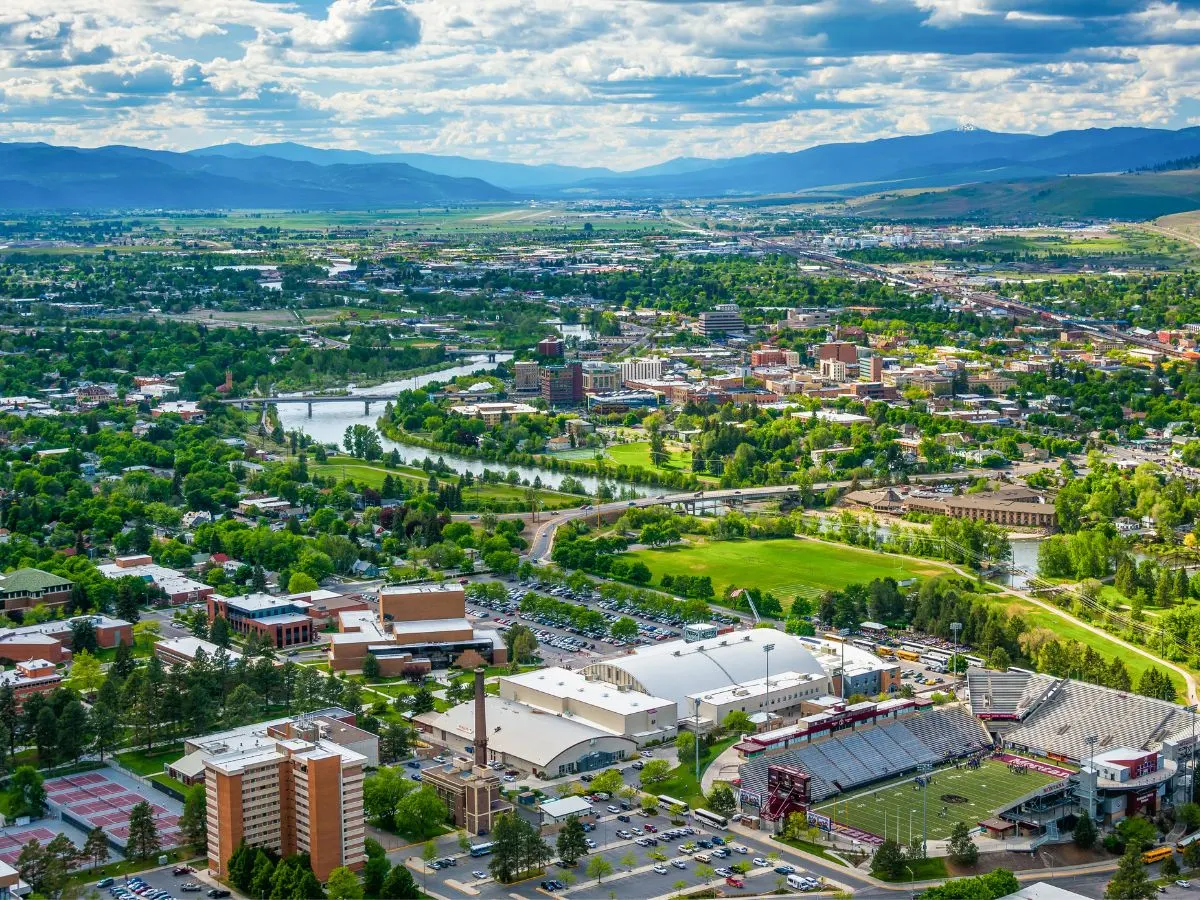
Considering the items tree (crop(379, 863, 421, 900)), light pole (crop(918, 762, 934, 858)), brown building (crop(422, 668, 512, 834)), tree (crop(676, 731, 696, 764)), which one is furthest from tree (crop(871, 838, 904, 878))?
tree (crop(379, 863, 421, 900))

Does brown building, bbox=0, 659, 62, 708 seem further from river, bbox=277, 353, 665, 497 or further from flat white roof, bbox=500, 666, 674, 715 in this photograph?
river, bbox=277, 353, 665, 497

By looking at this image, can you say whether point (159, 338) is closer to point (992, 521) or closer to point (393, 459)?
point (393, 459)

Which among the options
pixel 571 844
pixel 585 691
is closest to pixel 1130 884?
pixel 571 844

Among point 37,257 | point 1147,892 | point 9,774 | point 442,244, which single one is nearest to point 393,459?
point 9,774

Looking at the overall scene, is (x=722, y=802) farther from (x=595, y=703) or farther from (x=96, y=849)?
(x=96, y=849)

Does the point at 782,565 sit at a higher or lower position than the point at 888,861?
lower

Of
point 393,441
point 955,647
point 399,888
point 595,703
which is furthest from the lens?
point 393,441

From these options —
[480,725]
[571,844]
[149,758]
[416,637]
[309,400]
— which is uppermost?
[480,725]

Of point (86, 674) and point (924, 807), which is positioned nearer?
point (924, 807)
